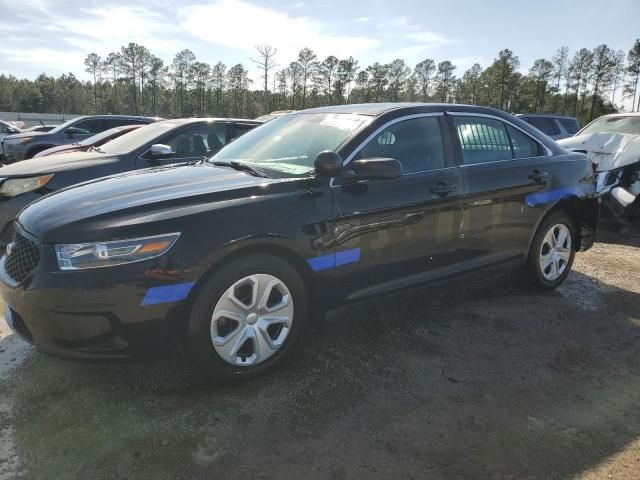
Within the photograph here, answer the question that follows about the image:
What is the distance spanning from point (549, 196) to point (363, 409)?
2784 mm

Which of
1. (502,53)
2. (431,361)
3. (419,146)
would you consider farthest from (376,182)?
(502,53)

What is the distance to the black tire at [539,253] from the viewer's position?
4.40m

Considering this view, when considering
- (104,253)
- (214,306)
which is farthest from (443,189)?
(104,253)

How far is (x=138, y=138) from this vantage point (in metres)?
6.38

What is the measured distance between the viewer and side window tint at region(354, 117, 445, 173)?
3.39 metres

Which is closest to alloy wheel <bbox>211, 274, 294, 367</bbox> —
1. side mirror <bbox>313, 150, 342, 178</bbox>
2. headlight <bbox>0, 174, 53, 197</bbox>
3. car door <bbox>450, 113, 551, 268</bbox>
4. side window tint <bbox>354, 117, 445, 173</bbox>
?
side mirror <bbox>313, 150, 342, 178</bbox>

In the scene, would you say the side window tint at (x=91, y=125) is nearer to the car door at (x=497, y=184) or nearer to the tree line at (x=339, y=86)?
the car door at (x=497, y=184)

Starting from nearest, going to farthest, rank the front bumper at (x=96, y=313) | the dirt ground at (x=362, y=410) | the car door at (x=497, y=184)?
the dirt ground at (x=362, y=410) < the front bumper at (x=96, y=313) < the car door at (x=497, y=184)

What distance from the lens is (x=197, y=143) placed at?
21.3ft

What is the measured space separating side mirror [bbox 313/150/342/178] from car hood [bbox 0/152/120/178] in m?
3.65

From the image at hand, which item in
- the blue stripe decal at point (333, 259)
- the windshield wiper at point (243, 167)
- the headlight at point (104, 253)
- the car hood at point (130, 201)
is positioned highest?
the windshield wiper at point (243, 167)

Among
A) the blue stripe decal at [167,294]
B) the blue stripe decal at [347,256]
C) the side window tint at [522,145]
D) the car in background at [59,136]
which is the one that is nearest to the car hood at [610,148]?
the side window tint at [522,145]

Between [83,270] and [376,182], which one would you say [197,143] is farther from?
[83,270]

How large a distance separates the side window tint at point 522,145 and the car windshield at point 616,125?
5.23m
